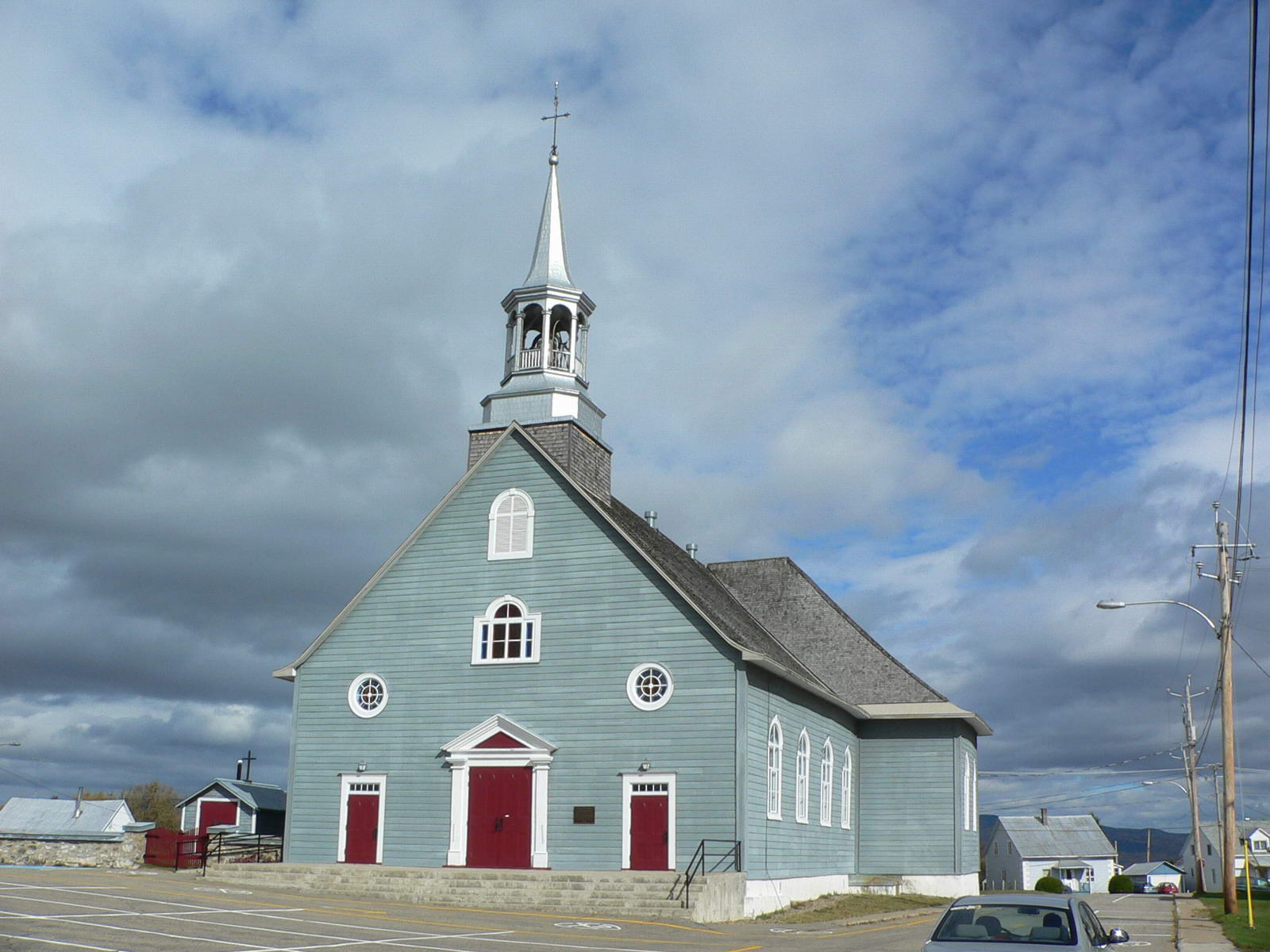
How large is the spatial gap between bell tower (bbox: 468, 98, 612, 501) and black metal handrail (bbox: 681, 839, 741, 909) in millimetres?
9613

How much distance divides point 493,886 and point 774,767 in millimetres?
7248

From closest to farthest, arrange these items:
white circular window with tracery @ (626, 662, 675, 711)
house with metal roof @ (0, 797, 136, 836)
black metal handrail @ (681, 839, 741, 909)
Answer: black metal handrail @ (681, 839, 741, 909) < white circular window with tracery @ (626, 662, 675, 711) < house with metal roof @ (0, 797, 136, 836)

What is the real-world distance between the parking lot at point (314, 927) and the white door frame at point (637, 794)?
8.04ft

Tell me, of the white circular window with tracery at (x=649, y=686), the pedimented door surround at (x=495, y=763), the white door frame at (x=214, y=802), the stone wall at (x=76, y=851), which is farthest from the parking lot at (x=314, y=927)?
the white door frame at (x=214, y=802)

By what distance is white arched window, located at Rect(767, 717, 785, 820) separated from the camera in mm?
28406

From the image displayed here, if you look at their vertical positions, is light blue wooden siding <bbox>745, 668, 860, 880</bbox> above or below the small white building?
above

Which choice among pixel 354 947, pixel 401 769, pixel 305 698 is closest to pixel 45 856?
pixel 305 698

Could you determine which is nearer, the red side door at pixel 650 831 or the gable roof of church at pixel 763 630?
the red side door at pixel 650 831

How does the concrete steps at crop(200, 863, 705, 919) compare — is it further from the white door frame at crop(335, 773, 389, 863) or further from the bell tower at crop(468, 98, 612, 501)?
the bell tower at crop(468, 98, 612, 501)

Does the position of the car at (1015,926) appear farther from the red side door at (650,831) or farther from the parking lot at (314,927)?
the red side door at (650,831)

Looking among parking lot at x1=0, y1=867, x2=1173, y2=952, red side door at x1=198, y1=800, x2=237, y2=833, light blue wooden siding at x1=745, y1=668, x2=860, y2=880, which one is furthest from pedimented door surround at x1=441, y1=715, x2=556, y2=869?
red side door at x1=198, y1=800, x2=237, y2=833

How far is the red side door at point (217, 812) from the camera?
136ft

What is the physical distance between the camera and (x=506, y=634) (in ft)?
96.1

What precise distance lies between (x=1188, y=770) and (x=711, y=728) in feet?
141
